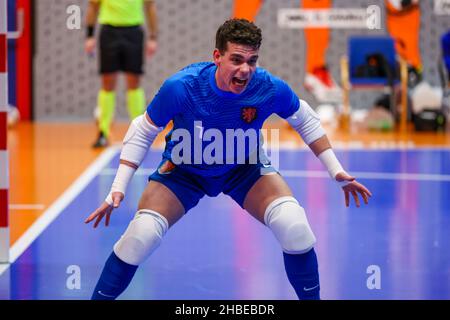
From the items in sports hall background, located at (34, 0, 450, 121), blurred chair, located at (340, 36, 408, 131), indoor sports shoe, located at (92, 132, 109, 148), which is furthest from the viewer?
sports hall background, located at (34, 0, 450, 121)

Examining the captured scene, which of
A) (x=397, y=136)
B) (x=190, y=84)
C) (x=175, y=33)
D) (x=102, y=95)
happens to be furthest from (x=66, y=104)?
(x=190, y=84)

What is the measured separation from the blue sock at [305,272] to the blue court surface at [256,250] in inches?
28.0

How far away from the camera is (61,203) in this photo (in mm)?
9141

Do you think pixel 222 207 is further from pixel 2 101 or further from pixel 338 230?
pixel 2 101

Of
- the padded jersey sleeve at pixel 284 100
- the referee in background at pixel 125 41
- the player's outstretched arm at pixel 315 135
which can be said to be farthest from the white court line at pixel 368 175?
the padded jersey sleeve at pixel 284 100

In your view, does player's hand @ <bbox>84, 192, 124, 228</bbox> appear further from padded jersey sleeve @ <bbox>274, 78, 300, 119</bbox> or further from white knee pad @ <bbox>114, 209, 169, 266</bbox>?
padded jersey sleeve @ <bbox>274, 78, 300, 119</bbox>

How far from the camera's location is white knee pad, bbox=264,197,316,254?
5.18m

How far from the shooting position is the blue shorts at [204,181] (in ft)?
17.9

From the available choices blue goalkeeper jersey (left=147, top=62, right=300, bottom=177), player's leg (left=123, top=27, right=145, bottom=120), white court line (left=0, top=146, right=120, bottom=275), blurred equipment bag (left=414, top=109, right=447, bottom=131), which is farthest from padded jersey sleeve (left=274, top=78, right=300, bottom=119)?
blurred equipment bag (left=414, top=109, right=447, bottom=131)

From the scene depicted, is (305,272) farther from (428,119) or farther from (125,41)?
(428,119)

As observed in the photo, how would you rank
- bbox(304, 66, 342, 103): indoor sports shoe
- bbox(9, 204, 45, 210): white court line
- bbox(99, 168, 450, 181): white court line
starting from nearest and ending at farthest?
bbox(9, 204, 45, 210): white court line
bbox(99, 168, 450, 181): white court line
bbox(304, 66, 342, 103): indoor sports shoe

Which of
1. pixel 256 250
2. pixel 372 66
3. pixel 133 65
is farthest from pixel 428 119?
pixel 256 250

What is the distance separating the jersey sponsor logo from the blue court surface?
3.98 feet

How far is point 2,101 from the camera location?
21.9 feet
